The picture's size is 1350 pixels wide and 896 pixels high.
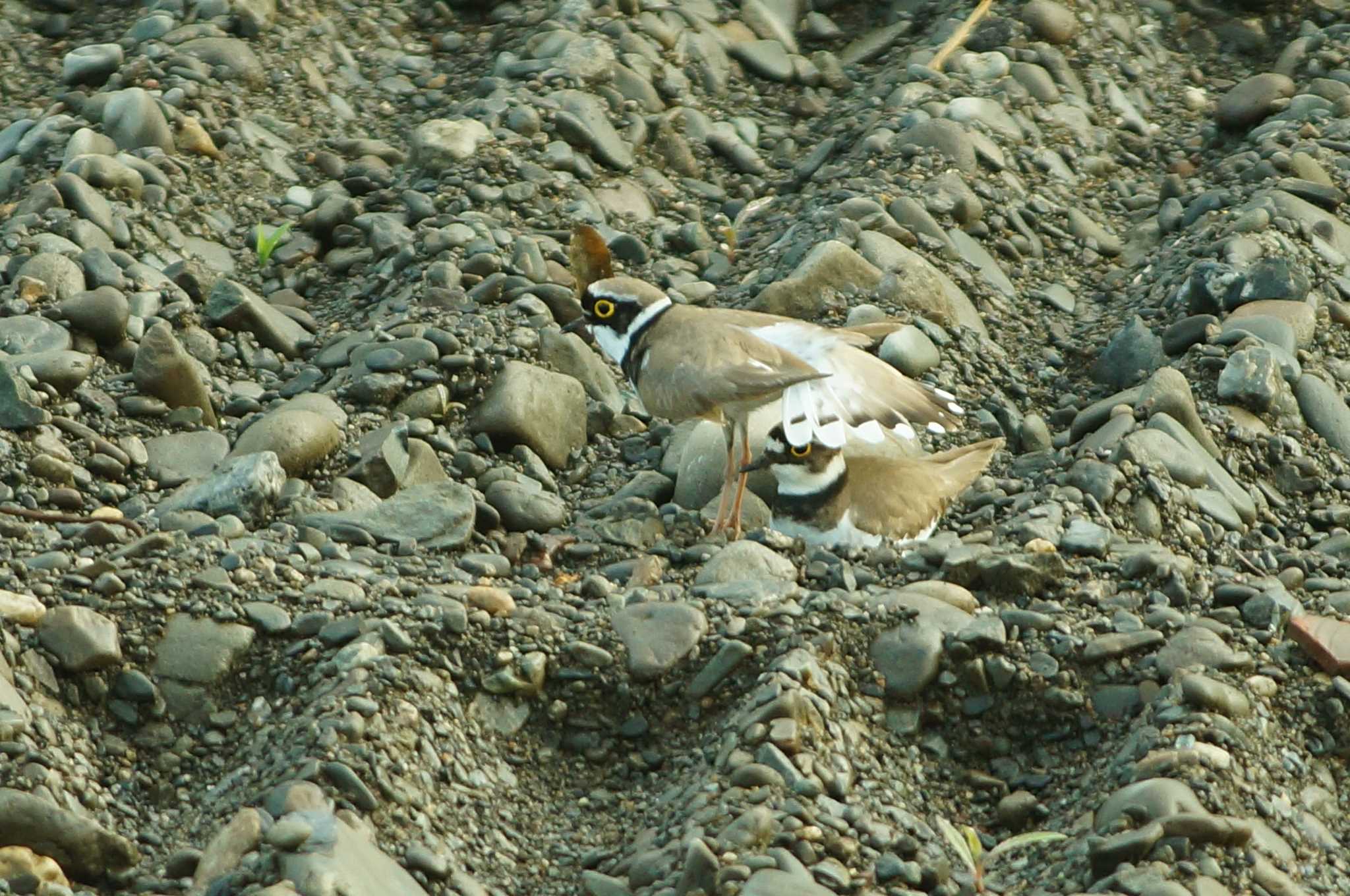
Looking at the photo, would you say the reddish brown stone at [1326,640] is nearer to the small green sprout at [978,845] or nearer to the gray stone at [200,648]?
the small green sprout at [978,845]

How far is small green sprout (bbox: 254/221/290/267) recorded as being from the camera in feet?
23.6

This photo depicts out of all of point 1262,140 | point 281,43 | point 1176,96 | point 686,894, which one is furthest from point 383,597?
point 1176,96

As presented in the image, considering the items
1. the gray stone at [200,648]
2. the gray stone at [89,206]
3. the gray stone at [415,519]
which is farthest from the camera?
the gray stone at [89,206]

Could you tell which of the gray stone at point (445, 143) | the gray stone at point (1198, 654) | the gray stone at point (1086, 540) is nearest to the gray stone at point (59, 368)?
the gray stone at point (445, 143)

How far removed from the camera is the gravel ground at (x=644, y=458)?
407cm

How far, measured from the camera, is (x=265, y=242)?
7.20 meters

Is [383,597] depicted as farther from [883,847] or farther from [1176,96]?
[1176,96]

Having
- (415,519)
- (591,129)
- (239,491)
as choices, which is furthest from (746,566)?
(591,129)

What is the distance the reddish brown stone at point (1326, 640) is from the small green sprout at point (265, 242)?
14.3ft

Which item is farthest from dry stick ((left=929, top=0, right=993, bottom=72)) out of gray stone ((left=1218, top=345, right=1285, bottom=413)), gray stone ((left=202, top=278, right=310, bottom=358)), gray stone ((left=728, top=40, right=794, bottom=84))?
gray stone ((left=202, top=278, right=310, bottom=358))

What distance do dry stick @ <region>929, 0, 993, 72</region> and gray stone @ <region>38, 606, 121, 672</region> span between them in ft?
18.6

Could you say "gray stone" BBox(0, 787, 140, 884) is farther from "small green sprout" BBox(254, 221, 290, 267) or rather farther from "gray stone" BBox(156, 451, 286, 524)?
"small green sprout" BBox(254, 221, 290, 267)

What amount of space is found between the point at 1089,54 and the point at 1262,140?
1.20 meters

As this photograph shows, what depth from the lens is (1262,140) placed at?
8422mm
